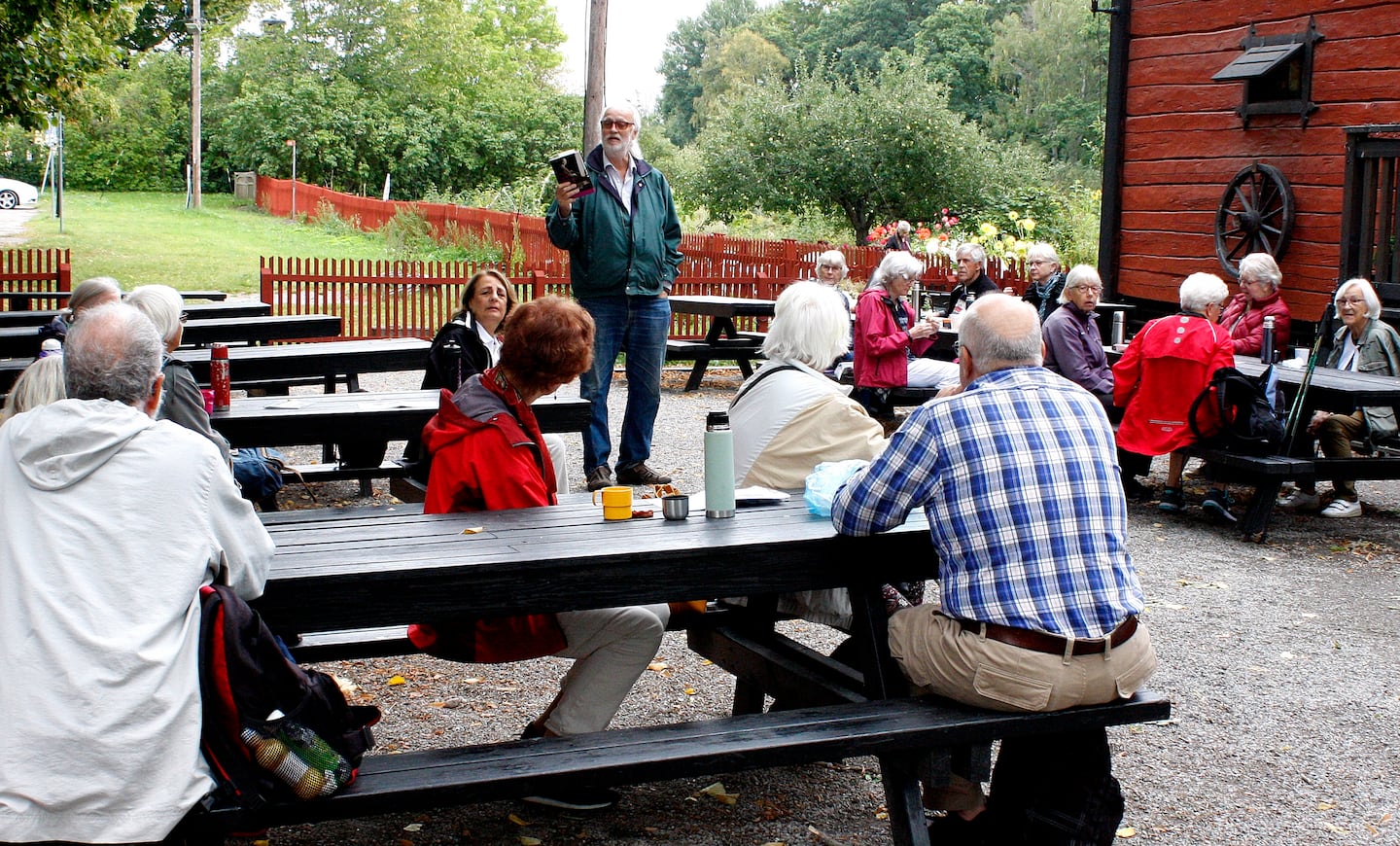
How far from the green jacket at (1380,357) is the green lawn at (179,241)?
18.7 meters

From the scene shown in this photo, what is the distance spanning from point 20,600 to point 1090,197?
3464 centimetres

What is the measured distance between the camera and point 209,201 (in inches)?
1779

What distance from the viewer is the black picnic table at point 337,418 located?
20.2ft

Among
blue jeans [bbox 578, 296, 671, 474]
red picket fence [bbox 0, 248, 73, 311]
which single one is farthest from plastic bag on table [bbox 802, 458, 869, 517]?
red picket fence [bbox 0, 248, 73, 311]

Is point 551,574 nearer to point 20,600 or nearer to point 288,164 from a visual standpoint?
point 20,600

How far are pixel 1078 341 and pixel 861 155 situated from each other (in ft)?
67.1

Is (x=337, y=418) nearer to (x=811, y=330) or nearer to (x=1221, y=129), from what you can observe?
(x=811, y=330)

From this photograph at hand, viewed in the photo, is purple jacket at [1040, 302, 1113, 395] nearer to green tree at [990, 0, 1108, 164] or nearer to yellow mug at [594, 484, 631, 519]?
yellow mug at [594, 484, 631, 519]

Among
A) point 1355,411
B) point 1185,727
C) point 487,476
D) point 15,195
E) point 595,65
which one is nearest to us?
point 487,476

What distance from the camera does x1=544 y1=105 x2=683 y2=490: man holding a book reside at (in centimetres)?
758

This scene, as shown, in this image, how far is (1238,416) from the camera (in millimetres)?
7426

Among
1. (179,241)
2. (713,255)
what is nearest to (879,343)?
(713,255)

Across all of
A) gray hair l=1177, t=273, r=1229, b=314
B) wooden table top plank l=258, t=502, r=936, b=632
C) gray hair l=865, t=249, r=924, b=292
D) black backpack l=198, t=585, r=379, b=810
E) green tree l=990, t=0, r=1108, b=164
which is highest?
green tree l=990, t=0, r=1108, b=164

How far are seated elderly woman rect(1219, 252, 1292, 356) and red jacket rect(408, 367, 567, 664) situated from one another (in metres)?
6.70
